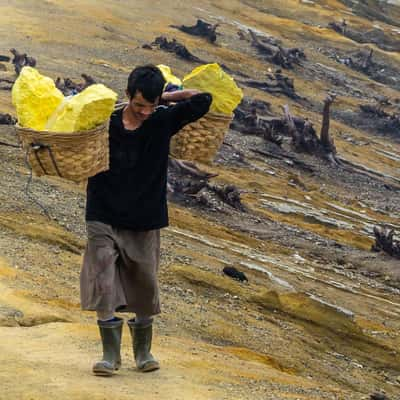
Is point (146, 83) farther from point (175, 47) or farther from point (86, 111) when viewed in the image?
point (175, 47)

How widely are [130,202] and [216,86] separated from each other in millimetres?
981

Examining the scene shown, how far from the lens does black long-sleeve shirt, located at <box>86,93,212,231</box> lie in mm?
5539

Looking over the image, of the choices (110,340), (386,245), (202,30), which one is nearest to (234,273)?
(386,245)

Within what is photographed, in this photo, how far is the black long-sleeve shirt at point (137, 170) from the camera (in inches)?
218

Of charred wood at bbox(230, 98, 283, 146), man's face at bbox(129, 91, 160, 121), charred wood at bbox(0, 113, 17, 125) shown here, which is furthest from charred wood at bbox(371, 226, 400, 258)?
man's face at bbox(129, 91, 160, 121)

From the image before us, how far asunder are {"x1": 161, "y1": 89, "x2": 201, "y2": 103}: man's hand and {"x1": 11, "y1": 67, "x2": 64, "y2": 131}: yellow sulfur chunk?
519 mm

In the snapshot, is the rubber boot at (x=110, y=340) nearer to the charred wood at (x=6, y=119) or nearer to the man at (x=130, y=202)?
the man at (x=130, y=202)

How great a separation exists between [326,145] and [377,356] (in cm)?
1257

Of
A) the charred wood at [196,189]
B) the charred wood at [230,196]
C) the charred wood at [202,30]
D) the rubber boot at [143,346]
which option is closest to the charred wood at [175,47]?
the charred wood at [202,30]

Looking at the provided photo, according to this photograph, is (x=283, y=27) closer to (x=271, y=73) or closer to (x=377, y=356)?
(x=271, y=73)

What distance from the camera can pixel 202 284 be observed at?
1031 cm

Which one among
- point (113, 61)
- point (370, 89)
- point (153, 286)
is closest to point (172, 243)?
point (153, 286)

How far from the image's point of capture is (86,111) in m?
5.34

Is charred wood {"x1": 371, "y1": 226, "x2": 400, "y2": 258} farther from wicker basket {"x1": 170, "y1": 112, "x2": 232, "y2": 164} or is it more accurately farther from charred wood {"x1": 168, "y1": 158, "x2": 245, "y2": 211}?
wicker basket {"x1": 170, "y1": 112, "x2": 232, "y2": 164}
